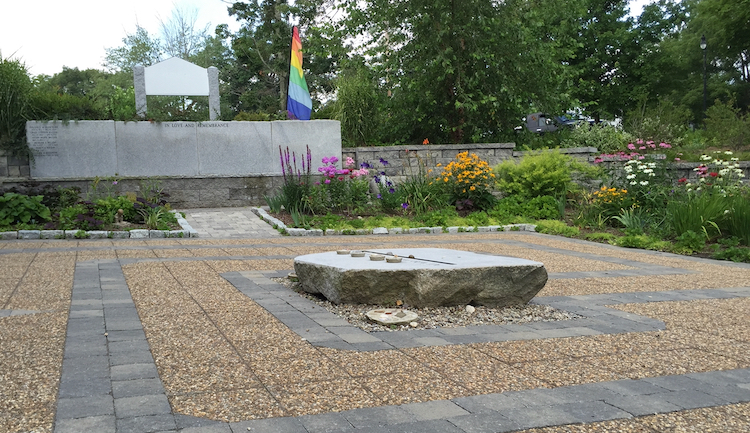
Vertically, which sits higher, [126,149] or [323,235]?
[126,149]

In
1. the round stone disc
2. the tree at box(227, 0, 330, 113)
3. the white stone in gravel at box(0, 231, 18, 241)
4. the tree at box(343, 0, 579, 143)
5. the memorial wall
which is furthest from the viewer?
the tree at box(227, 0, 330, 113)

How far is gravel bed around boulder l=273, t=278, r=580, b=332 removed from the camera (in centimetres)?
411

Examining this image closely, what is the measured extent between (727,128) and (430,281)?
683 inches

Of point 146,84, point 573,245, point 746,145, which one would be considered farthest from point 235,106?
point 573,245

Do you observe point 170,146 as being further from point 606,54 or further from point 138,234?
point 606,54

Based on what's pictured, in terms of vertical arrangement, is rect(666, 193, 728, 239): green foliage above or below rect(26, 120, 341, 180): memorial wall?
below

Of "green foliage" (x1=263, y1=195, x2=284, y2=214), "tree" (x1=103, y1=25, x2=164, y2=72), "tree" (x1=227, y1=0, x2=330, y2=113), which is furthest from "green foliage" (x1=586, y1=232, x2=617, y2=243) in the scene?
"tree" (x1=103, y1=25, x2=164, y2=72)

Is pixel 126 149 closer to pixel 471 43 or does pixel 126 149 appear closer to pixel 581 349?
pixel 471 43

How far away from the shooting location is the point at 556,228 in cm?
983

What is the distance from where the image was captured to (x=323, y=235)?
943 centimetres

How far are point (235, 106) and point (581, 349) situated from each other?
105 feet

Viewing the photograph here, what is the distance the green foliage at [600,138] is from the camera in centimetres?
1355

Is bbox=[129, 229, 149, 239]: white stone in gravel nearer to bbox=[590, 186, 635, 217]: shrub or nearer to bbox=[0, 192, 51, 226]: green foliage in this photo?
bbox=[0, 192, 51, 226]: green foliage

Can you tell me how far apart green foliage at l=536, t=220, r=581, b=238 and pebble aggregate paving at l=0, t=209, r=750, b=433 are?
149 inches
